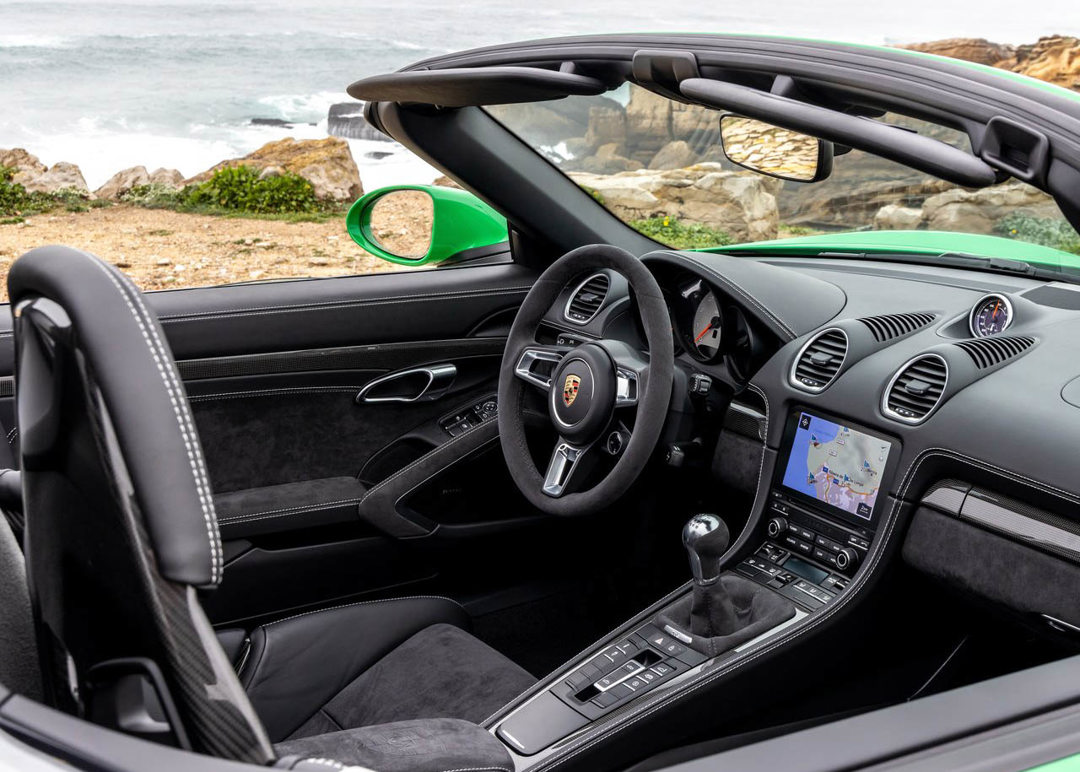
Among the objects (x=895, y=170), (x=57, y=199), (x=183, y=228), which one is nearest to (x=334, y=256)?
(x=183, y=228)

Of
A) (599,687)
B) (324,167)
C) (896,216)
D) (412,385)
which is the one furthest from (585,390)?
(324,167)

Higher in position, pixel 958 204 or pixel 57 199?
pixel 958 204

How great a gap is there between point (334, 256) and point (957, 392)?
5.45 meters

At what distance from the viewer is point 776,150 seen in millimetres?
2182

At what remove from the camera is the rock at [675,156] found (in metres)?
3.25

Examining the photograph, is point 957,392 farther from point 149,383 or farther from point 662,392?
point 149,383

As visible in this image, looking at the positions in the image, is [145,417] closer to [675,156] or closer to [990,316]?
[990,316]

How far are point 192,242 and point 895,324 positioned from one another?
20.1 ft

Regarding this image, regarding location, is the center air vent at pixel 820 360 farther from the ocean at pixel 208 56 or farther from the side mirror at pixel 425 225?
the ocean at pixel 208 56

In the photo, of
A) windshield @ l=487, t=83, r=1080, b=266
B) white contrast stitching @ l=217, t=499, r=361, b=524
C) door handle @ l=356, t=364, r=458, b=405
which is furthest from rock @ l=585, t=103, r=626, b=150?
white contrast stitching @ l=217, t=499, r=361, b=524

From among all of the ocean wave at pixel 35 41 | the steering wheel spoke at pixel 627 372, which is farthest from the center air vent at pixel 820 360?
the ocean wave at pixel 35 41

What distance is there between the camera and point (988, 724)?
1157 millimetres

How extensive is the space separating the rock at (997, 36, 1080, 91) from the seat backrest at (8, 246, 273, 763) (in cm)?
1137

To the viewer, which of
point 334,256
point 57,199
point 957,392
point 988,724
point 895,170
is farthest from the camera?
point 57,199
